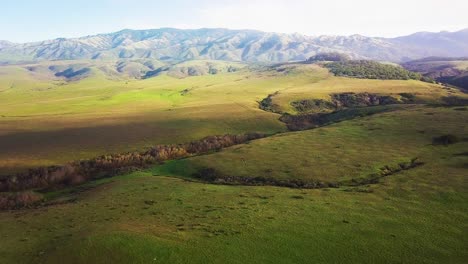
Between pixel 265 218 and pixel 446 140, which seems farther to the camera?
pixel 446 140

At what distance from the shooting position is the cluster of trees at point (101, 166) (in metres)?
83.0

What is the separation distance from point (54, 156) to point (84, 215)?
6424 cm

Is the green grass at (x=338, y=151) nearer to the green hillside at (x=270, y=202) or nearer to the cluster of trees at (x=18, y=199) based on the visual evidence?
the green hillside at (x=270, y=202)

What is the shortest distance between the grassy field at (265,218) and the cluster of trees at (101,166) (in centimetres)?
1086

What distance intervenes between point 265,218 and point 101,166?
5840 centimetres

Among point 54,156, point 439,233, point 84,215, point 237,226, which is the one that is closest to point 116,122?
point 54,156

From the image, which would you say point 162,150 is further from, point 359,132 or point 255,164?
point 359,132

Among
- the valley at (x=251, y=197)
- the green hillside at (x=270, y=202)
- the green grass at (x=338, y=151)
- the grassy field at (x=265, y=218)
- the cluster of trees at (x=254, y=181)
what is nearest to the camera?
the grassy field at (x=265, y=218)

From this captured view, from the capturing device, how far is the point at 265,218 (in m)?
47.6

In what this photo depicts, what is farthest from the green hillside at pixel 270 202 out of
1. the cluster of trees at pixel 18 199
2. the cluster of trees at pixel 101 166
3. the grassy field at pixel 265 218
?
the cluster of trees at pixel 101 166

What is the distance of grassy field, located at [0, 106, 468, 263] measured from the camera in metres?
38.3

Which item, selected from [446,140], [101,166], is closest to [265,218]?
[446,140]

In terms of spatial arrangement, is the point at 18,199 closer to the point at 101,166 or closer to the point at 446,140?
the point at 101,166

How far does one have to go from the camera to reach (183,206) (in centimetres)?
5444
